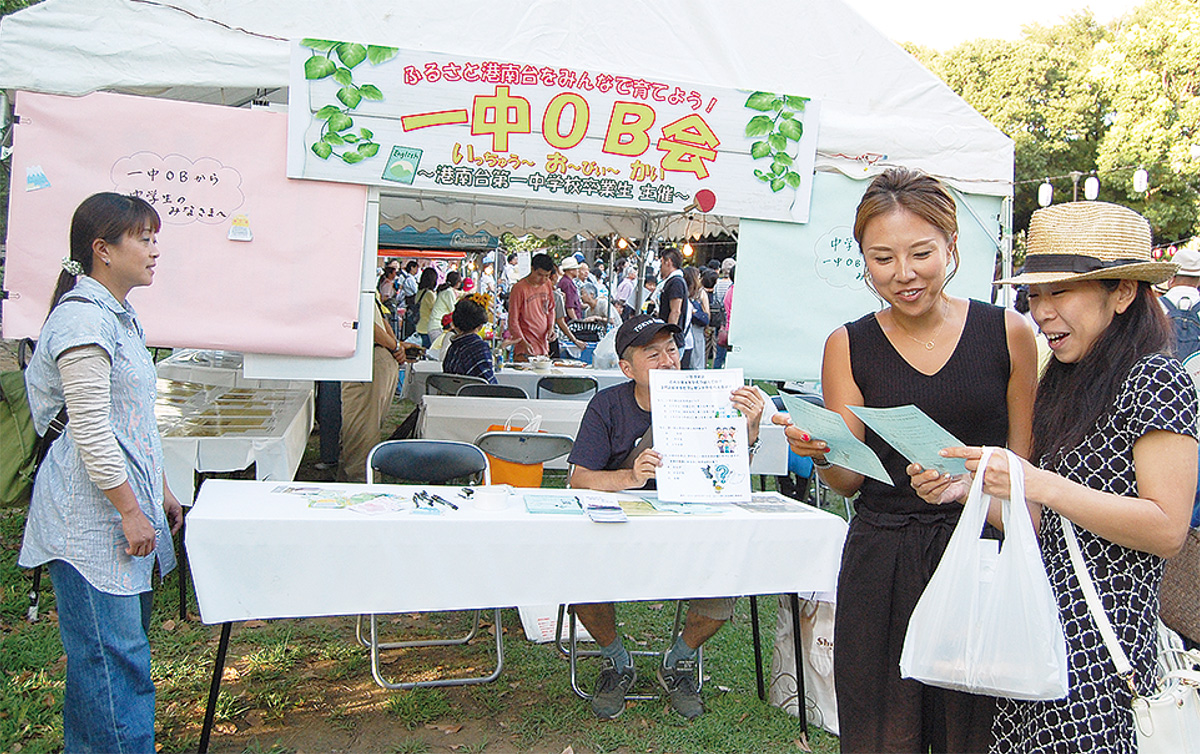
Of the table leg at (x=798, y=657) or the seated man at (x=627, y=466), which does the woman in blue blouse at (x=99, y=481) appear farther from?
the table leg at (x=798, y=657)

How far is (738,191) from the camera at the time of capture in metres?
4.46

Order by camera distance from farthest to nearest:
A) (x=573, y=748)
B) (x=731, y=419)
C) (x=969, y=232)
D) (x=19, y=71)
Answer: (x=969, y=232) → (x=19, y=71) → (x=573, y=748) → (x=731, y=419)

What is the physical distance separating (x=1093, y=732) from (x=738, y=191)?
338 centimetres

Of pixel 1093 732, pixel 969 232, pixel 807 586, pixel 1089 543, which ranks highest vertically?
pixel 969 232

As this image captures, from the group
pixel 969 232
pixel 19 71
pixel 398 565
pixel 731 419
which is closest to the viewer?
pixel 398 565

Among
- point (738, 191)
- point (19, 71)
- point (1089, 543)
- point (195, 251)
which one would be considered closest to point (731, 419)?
point (1089, 543)

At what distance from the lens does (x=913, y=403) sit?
181 cm

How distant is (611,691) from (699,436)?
1.21m

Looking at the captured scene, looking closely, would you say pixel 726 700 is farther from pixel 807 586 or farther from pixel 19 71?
pixel 19 71

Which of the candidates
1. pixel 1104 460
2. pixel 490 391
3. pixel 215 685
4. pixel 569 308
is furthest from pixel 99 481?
pixel 569 308

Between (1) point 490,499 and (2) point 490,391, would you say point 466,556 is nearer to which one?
(1) point 490,499

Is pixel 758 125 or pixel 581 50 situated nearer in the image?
pixel 581 50

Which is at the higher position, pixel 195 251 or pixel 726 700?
pixel 195 251

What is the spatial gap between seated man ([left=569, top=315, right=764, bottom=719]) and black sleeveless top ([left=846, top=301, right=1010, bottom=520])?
5.22ft
